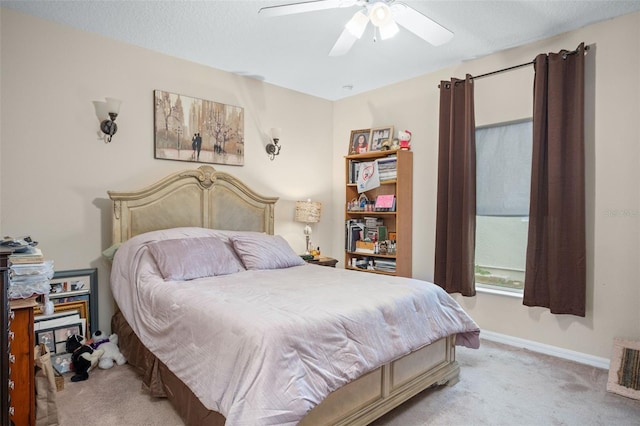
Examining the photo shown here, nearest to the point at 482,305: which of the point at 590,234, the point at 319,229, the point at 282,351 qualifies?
the point at 590,234

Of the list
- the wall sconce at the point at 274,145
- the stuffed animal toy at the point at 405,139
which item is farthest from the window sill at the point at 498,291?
the wall sconce at the point at 274,145

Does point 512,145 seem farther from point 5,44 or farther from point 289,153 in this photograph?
point 5,44

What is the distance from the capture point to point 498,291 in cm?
337

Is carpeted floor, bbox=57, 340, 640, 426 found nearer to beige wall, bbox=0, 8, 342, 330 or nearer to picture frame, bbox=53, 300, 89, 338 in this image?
picture frame, bbox=53, 300, 89, 338

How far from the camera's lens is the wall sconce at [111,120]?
2.94 meters

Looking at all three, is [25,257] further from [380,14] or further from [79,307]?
[380,14]

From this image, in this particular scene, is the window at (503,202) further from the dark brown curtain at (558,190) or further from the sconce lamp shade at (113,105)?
the sconce lamp shade at (113,105)

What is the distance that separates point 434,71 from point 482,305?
236cm

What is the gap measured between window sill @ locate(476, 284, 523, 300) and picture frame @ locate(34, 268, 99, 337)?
3.34m

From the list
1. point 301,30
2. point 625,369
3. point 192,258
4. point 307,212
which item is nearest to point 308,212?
point 307,212

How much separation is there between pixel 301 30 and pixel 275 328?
2343 mm

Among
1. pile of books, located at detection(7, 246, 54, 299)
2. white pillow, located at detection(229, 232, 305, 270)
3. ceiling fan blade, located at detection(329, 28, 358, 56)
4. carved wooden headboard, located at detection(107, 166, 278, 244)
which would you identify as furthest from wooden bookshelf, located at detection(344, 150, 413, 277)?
pile of books, located at detection(7, 246, 54, 299)

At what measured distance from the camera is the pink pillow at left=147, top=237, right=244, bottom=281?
2467 millimetres

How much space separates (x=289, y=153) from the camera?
4363mm
